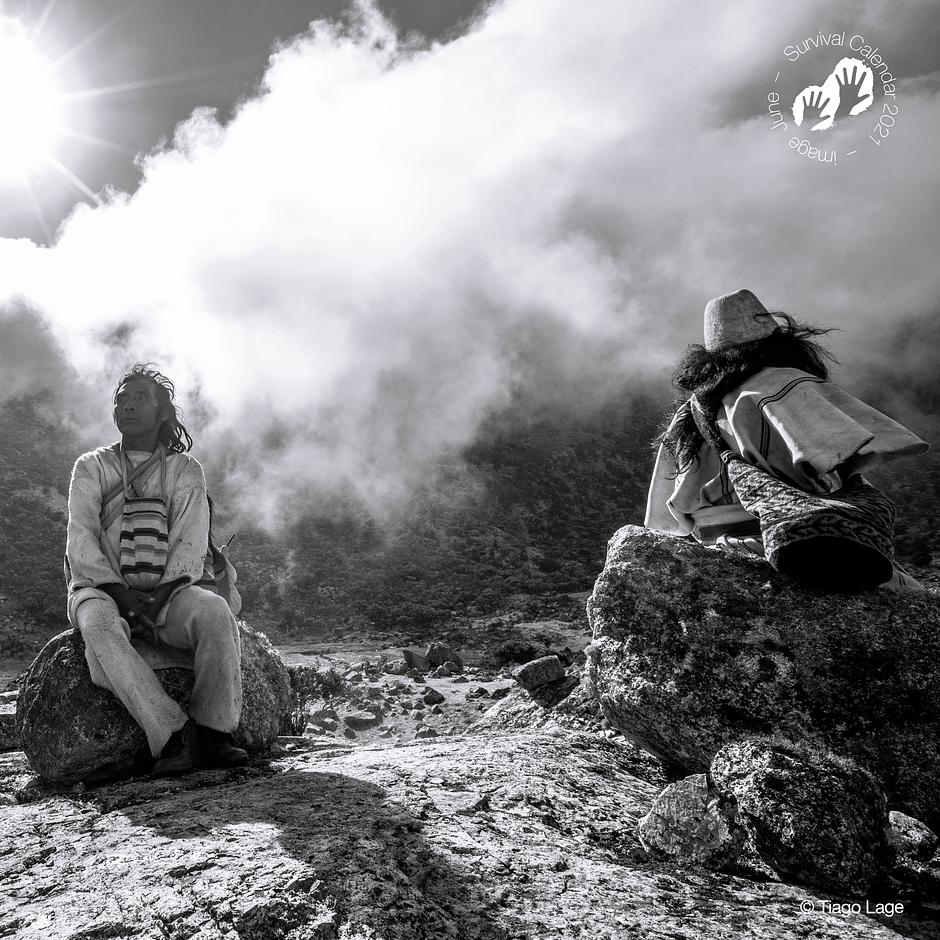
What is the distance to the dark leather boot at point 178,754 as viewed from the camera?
2.50 metres

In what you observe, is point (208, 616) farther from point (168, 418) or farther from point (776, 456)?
point (776, 456)

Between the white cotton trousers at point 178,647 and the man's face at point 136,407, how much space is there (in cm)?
90

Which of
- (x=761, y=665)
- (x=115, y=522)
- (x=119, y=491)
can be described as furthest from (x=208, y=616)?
(x=761, y=665)

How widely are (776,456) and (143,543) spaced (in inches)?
107

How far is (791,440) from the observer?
6.90ft

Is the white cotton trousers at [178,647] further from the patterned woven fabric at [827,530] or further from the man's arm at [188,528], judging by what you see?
the patterned woven fabric at [827,530]

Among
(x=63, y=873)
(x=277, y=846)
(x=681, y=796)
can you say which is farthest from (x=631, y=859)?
(x=63, y=873)

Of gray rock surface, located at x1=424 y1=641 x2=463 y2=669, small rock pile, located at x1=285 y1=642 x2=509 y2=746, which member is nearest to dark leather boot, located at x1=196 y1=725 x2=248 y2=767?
small rock pile, located at x1=285 y1=642 x2=509 y2=746

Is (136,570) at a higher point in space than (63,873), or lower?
higher

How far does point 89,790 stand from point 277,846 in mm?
1511

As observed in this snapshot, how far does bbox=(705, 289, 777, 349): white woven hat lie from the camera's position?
98.0 inches

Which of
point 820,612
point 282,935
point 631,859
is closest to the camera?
point 282,935

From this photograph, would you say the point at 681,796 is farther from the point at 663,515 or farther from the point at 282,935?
the point at 663,515

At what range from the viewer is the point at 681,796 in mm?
1770
